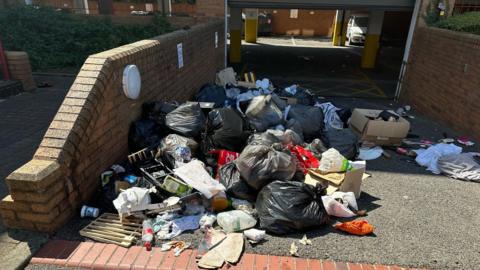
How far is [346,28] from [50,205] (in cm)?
2098

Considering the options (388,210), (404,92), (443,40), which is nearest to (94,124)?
(388,210)

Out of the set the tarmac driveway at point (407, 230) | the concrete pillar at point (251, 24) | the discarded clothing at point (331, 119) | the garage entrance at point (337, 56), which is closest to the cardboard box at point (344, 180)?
the tarmac driveway at point (407, 230)

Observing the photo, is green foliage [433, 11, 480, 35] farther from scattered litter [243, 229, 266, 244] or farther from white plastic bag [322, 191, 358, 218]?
scattered litter [243, 229, 266, 244]

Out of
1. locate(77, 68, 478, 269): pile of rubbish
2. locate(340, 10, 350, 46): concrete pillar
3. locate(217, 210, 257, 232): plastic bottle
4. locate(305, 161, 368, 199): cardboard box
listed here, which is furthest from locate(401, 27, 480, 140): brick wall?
locate(340, 10, 350, 46): concrete pillar

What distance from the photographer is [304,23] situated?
89.9ft

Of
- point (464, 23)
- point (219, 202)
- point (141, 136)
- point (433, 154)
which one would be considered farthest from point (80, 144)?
point (464, 23)

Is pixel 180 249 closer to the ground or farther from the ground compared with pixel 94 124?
closer to the ground

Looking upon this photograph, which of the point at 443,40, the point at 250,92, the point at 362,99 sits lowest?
the point at 362,99

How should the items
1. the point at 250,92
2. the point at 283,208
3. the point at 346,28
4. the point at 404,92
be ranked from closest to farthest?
1. the point at 283,208
2. the point at 250,92
3. the point at 404,92
4. the point at 346,28

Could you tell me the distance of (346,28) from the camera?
20.7 m

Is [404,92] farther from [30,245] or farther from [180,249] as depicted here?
[30,245]

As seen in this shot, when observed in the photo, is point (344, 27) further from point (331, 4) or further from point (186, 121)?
point (186, 121)

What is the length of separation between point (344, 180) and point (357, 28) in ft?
63.2

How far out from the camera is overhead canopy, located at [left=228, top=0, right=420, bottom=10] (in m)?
8.58
